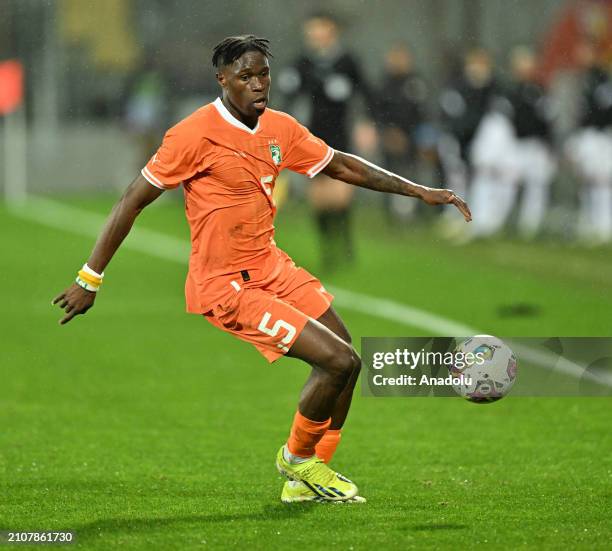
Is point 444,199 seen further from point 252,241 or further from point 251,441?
point 251,441

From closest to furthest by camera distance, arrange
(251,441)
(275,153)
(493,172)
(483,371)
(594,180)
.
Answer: (275,153), (483,371), (251,441), (594,180), (493,172)

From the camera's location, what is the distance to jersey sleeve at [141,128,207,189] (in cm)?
613

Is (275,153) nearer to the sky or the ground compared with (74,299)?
nearer to the sky

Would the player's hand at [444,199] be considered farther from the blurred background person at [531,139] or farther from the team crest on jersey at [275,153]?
the blurred background person at [531,139]

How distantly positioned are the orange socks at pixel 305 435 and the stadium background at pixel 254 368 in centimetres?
31

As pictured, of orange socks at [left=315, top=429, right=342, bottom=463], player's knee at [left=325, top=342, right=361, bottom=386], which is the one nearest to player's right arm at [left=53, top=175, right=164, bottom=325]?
player's knee at [left=325, top=342, right=361, bottom=386]

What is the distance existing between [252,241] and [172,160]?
54cm

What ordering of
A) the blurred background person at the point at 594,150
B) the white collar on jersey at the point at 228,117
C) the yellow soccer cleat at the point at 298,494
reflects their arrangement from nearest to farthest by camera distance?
the white collar on jersey at the point at 228,117, the yellow soccer cleat at the point at 298,494, the blurred background person at the point at 594,150

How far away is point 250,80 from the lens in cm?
617

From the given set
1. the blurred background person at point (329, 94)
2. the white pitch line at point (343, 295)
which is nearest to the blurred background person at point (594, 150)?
the blurred background person at point (329, 94)

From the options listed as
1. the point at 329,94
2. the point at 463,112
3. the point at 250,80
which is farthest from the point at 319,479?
the point at 463,112

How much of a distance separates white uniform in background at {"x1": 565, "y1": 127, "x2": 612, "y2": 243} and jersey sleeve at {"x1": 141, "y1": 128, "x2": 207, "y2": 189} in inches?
510

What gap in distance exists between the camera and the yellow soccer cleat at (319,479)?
6430mm

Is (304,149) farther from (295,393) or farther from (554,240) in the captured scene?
(554,240)
